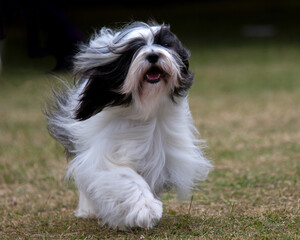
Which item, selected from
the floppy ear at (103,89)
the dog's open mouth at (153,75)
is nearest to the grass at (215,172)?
the floppy ear at (103,89)

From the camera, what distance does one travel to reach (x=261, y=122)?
8.23 metres

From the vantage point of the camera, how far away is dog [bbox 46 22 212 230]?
146 inches

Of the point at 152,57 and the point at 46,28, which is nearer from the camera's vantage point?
the point at 152,57

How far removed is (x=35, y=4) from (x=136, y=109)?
115 inches

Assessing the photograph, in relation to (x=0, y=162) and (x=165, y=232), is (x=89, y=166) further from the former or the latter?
(x=0, y=162)

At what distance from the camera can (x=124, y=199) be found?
3.71 metres

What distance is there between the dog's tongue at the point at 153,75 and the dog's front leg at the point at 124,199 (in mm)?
568

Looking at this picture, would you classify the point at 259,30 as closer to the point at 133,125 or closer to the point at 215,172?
the point at 215,172

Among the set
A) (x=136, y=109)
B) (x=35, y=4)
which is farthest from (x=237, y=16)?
(x=136, y=109)

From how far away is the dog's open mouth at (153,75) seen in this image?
370 cm

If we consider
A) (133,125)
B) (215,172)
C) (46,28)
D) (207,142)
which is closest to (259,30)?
(207,142)

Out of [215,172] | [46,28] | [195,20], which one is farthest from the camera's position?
[195,20]

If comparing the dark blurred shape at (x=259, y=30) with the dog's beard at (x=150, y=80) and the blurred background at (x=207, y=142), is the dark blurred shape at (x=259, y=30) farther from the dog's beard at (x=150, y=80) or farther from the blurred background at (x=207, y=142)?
the dog's beard at (x=150, y=80)

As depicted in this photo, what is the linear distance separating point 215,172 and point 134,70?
2374mm
